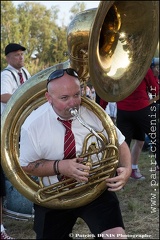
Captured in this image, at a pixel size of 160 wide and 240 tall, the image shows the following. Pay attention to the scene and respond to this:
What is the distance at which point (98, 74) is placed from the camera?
1.81 m

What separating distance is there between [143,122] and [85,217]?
211 cm

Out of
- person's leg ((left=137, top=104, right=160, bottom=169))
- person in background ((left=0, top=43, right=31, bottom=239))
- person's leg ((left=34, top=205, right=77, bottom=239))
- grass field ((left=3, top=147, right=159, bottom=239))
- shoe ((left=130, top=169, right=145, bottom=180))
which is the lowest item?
grass field ((left=3, top=147, right=159, bottom=239))

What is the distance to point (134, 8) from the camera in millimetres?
1875

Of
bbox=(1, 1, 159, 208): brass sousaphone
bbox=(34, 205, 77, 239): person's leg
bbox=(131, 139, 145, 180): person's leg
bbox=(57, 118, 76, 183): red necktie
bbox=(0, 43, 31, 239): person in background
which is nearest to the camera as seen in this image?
bbox=(1, 1, 159, 208): brass sousaphone

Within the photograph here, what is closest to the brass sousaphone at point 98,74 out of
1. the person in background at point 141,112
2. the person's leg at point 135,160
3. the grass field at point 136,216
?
the grass field at point 136,216

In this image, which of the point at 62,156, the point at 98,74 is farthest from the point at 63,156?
the point at 98,74

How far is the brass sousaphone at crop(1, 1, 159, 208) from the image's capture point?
1.81 m

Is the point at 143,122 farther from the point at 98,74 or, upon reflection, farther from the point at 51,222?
the point at 98,74

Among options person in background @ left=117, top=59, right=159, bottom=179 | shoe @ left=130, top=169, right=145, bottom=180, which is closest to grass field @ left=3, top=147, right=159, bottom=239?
shoe @ left=130, top=169, right=145, bottom=180

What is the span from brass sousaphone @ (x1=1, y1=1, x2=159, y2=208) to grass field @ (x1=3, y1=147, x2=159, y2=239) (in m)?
1.33

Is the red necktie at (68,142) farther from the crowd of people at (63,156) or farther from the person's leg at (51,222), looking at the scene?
the person's leg at (51,222)

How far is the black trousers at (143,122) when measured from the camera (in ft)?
13.6

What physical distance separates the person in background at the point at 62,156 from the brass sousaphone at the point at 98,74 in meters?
0.07

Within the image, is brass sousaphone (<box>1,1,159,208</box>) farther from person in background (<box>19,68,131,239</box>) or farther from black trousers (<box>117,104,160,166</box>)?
black trousers (<box>117,104,160,166</box>)
